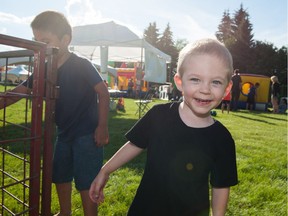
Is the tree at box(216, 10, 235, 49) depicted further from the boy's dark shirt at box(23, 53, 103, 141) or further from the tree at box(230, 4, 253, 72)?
the boy's dark shirt at box(23, 53, 103, 141)

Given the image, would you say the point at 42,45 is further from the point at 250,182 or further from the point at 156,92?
the point at 156,92

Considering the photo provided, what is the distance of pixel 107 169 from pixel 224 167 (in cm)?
64

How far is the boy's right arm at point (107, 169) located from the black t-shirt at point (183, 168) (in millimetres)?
145

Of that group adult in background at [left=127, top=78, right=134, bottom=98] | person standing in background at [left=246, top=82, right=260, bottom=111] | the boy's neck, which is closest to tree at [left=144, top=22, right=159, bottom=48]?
adult in background at [left=127, top=78, right=134, bottom=98]

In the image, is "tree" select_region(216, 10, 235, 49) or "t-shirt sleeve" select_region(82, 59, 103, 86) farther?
"tree" select_region(216, 10, 235, 49)

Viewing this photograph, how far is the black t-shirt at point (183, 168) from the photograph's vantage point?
1554 mm

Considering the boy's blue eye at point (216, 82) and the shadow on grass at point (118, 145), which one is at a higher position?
the boy's blue eye at point (216, 82)

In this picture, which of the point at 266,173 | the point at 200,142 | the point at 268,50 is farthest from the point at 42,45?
the point at 268,50

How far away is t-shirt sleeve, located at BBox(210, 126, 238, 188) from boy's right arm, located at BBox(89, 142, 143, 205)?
0.45 meters

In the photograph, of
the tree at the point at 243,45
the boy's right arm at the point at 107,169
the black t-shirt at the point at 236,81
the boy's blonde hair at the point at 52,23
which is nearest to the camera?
the boy's right arm at the point at 107,169

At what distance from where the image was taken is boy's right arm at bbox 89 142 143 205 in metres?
1.71

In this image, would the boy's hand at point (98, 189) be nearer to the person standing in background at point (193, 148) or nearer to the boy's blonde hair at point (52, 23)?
the person standing in background at point (193, 148)

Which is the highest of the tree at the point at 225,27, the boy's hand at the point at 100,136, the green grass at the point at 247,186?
the tree at the point at 225,27

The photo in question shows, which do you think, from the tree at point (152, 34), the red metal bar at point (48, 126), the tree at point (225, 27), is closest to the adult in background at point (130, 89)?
the red metal bar at point (48, 126)
